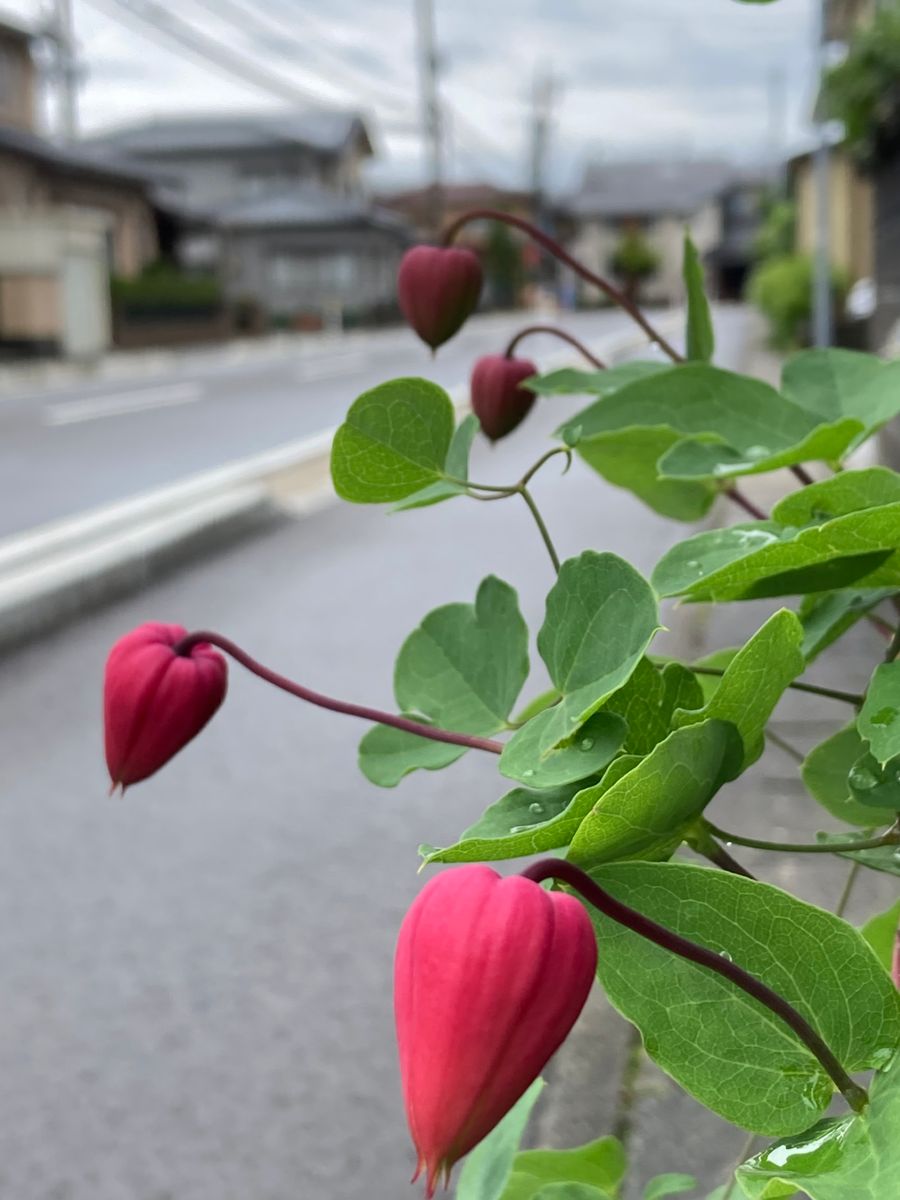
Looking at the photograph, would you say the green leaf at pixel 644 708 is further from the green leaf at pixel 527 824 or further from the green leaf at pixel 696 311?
the green leaf at pixel 696 311

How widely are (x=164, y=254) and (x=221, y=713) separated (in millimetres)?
35569

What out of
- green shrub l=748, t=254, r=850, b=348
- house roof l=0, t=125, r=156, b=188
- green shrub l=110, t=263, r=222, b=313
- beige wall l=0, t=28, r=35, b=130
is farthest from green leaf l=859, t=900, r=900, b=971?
beige wall l=0, t=28, r=35, b=130

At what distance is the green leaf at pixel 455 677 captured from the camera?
725 millimetres

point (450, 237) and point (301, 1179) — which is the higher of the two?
point (450, 237)

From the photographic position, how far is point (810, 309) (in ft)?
56.0

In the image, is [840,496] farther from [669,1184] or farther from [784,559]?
[669,1184]

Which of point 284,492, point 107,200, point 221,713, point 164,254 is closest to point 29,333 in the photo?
point 107,200

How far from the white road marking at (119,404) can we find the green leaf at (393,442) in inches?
538

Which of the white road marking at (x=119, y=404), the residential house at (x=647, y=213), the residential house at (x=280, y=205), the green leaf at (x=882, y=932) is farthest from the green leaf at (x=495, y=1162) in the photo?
the residential house at (x=647, y=213)

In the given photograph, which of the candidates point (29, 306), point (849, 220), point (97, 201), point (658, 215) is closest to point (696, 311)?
point (849, 220)

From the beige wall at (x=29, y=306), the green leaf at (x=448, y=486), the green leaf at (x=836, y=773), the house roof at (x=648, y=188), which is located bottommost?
the beige wall at (x=29, y=306)

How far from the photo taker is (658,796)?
467mm

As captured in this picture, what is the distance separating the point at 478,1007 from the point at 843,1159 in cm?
16

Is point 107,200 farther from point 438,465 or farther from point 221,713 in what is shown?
point 438,465
